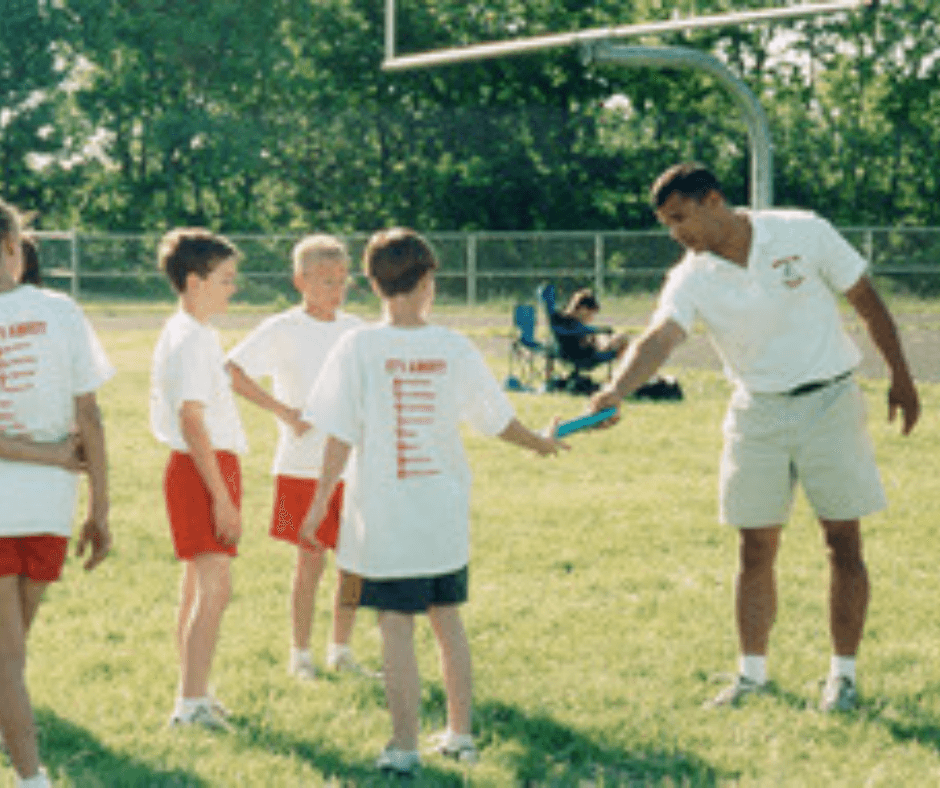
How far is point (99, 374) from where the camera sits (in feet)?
13.0

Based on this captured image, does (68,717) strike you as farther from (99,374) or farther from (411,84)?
(411,84)

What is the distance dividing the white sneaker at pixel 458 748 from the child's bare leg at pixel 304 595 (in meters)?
1.09

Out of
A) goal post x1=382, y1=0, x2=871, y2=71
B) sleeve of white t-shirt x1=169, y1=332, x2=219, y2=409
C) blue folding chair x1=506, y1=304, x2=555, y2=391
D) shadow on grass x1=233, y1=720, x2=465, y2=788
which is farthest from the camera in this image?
blue folding chair x1=506, y1=304, x2=555, y2=391

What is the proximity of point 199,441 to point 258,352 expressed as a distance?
0.82 metres

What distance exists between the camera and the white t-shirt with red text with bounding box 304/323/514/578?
4.18 m

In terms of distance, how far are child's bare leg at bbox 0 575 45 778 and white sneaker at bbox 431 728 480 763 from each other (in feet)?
3.92

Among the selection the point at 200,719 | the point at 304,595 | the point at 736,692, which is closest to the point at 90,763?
the point at 200,719

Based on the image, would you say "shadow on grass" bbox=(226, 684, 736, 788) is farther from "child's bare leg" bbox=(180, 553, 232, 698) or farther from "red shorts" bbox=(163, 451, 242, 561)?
"red shorts" bbox=(163, 451, 242, 561)

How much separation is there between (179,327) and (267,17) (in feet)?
143

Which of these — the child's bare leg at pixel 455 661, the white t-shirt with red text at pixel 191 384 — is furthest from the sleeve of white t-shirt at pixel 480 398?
the white t-shirt with red text at pixel 191 384

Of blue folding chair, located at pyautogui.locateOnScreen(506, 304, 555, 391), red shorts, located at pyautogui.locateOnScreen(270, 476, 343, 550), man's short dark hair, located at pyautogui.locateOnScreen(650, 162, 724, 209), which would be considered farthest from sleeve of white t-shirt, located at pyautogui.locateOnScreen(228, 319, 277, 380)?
blue folding chair, located at pyautogui.locateOnScreen(506, 304, 555, 391)

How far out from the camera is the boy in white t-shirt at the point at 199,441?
Answer: 14.9ft

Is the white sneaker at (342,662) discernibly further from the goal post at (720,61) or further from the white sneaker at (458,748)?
the goal post at (720,61)

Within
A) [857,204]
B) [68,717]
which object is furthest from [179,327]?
[857,204]
